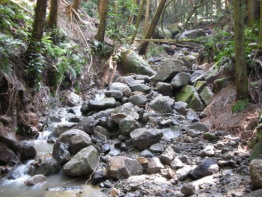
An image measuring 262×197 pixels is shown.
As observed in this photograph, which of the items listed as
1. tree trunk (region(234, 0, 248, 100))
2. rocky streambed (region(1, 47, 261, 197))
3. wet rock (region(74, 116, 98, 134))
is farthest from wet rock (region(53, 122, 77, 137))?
tree trunk (region(234, 0, 248, 100))

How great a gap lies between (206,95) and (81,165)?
14.9 ft

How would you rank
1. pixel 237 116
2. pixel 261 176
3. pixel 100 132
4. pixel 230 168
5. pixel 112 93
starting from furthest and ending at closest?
1. pixel 112 93
2. pixel 100 132
3. pixel 237 116
4. pixel 230 168
5. pixel 261 176

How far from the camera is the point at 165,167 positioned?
444cm

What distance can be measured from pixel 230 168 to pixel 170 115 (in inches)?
123

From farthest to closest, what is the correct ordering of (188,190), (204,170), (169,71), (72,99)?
(169,71)
(72,99)
(204,170)
(188,190)

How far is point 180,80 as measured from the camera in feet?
27.9

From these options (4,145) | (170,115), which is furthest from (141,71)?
(4,145)

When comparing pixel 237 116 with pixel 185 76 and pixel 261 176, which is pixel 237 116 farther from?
pixel 185 76

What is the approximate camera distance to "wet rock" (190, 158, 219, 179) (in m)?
3.91

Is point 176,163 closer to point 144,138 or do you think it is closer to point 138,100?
point 144,138

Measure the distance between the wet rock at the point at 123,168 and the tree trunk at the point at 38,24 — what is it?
3.19 meters

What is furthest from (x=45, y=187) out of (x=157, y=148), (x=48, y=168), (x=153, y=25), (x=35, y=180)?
(x=153, y=25)

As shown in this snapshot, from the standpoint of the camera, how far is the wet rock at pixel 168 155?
14.8 feet

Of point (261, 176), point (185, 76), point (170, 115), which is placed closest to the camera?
point (261, 176)
